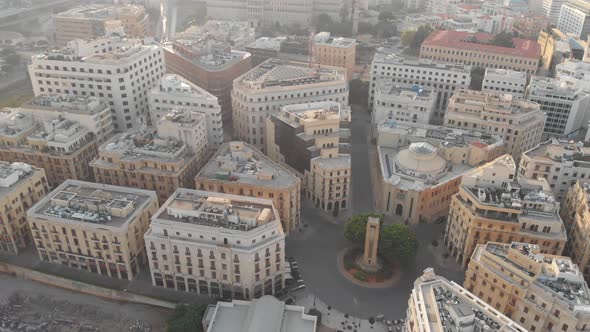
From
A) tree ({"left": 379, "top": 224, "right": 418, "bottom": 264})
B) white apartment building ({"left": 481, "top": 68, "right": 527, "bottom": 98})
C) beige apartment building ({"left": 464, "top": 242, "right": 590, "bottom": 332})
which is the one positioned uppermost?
white apartment building ({"left": 481, "top": 68, "right": 527, "bottom": 98})

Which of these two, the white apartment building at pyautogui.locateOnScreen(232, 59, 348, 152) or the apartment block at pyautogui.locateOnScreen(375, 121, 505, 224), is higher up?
the white apartment building at pyautogui.locateOnScreen(232, 59, 348, 152)

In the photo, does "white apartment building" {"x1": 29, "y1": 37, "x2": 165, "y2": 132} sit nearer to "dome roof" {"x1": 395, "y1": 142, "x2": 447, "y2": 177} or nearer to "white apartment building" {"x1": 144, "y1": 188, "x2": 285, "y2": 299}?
"white apartment building" {"x1": 144, "y1": 188, "x2": 285, "y2": 299}

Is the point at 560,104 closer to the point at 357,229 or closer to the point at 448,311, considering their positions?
the point at 357,229

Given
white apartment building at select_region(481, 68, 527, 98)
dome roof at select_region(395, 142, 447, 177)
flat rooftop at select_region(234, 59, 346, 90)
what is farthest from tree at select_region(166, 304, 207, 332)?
white apartment building at select_region(481, 68, 527, 98)

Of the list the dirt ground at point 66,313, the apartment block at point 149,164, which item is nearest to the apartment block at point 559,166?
the apartment block at point 149,164

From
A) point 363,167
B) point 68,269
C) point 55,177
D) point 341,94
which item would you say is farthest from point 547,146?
point 55,177

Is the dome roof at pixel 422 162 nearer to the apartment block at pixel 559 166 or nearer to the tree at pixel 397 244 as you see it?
the apartment block at pixel 559 166

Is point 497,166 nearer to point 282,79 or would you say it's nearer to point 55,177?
point 282,79
